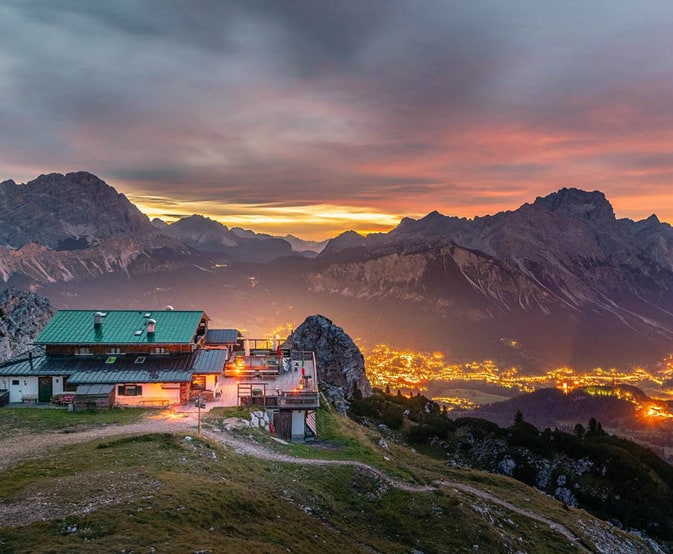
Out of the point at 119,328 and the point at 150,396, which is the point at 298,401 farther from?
the point at 119,328

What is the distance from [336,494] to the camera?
1604 inches

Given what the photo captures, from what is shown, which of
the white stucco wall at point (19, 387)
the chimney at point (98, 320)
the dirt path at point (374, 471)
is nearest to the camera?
the dirt path at point (374, 471)

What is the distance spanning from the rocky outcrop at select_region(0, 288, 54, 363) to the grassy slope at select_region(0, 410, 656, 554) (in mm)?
102652

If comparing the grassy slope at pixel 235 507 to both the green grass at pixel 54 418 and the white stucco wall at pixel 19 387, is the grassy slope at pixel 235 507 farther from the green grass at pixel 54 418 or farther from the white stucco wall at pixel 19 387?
the white stucco wall at pixel 19 387

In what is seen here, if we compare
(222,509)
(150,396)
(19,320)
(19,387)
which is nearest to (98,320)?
(19,387)

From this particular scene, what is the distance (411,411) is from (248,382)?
4917 centimetres

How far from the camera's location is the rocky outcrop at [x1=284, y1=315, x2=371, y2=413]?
431ft

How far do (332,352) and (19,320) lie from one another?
354 ft

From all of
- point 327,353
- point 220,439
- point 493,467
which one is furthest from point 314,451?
point 327,353

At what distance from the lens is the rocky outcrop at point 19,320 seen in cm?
13488

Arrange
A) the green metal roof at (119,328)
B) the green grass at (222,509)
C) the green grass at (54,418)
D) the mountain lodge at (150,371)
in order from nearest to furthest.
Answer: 1. the green grass at (222,509)
2. the green grass at (54,418)
3. the mountain lodge at (150,371)
4. the green metal roof at (119,328)

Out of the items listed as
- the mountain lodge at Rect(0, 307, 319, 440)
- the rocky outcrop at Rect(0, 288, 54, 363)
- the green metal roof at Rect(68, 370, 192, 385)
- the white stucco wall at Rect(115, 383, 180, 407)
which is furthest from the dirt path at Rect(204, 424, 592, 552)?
the rocky outcrop at Rect(0, 288, 54, 363)

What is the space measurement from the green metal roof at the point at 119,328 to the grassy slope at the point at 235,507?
879 inches

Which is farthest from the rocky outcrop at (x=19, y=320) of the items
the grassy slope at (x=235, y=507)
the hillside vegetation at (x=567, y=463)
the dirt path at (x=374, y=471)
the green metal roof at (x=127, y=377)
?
the hillside vegetation at (x=567, y=463)
